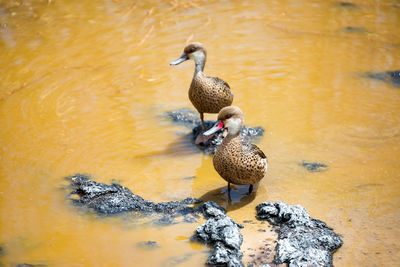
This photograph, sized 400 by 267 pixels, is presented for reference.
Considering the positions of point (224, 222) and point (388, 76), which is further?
point (388, 76)

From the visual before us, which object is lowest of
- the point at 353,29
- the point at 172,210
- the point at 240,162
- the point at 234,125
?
the point at 172,210

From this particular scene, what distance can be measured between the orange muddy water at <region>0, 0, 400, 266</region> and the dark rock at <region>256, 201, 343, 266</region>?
14 centimetres

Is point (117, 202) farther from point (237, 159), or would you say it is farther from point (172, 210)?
point (237, 159)

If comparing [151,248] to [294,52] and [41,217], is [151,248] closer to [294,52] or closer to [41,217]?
[41,217]

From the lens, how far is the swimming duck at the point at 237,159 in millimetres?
4617

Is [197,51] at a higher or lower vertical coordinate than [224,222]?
higher

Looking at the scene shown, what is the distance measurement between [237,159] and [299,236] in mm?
968

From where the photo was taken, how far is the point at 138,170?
5.47 meters

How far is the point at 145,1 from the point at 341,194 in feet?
22.8

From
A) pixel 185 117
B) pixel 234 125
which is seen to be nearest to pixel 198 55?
pixel 185 117

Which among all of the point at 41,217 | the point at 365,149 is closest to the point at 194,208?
the point at 41,217

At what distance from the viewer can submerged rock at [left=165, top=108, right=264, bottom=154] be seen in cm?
591

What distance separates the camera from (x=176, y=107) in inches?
269

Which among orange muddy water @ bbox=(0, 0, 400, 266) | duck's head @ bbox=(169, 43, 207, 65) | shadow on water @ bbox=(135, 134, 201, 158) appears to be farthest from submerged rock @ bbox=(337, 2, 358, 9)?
shadow on water @ bbox=(135, 134, 201, 158)
